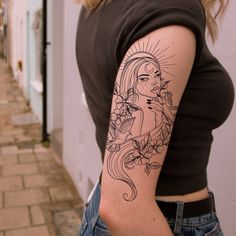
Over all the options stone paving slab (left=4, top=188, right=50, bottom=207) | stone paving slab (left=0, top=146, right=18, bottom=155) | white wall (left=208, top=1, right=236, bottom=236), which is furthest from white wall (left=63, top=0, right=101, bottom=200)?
white wall (left=208, top=1, right=236, bottom=236)

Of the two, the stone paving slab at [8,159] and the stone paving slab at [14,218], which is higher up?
the stone paving slab at [14,218]

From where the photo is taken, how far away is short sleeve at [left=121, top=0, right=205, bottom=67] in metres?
0.81

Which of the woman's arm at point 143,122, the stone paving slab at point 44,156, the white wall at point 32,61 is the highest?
the woman's arm at point 143,122

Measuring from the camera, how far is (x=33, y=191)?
4004 mm

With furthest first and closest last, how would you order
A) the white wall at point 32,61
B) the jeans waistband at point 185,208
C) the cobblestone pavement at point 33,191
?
the white wall at point 32,61 → the cobblestone pavement at point 33,191 → the jeans waistband at point 185,208

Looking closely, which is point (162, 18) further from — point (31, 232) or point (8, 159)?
point (8, 159)

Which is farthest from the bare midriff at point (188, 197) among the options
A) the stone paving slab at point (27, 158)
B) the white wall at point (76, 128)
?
the stone paving slab at point (27, 158)

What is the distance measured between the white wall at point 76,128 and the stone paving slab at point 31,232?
1.78 ft

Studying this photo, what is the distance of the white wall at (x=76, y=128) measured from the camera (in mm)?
3469

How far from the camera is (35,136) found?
19.8ft

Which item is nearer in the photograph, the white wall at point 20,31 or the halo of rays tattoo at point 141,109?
the halo of rays tattoo at point 141,109

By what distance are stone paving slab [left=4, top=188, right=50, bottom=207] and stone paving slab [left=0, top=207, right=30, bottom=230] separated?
0.12 meters

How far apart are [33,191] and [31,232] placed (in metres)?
0.82

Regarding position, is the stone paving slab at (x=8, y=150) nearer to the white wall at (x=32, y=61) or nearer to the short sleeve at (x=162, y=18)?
the white wall at (x=32, y=61)
